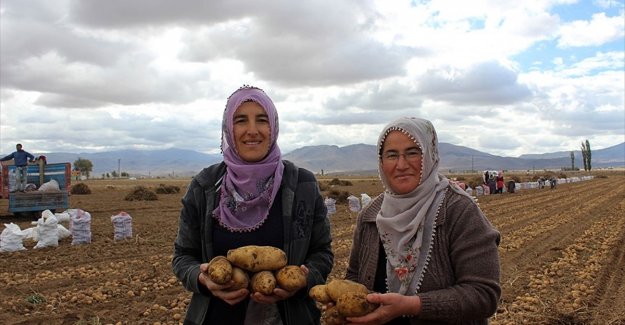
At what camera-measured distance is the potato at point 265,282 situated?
228 centimetres

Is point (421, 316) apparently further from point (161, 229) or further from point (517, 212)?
point (517, 212)

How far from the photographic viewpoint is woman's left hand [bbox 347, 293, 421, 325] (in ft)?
6.89

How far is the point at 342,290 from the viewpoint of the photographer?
2252 mm

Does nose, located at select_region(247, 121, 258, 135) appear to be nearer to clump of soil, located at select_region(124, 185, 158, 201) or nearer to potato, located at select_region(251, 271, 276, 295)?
potato, located at select_region(251, 271, 276, 295)

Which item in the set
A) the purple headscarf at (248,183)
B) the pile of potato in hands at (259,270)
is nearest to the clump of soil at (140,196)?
the purple headscarf at (248,183)

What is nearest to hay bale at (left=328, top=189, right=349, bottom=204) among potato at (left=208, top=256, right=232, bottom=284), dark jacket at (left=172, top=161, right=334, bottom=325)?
dark jacket at (left=172, top=161, right=334, bottom=325)

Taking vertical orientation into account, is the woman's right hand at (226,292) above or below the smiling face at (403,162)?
below

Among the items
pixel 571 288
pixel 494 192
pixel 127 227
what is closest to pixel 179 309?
pixel 571 288

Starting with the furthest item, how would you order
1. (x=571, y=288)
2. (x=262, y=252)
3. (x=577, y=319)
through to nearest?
1. (x=571, y=288)
2. (x=577, y=319)
3. (x=262, y=252)

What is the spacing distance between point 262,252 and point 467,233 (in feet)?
2.90

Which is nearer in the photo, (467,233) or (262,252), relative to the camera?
(467,233)

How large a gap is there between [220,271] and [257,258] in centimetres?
18

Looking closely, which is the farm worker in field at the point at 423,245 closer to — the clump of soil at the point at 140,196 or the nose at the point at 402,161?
the nose at the point at 402,161

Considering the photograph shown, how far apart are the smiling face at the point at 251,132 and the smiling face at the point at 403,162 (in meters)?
0.59
